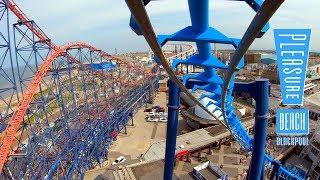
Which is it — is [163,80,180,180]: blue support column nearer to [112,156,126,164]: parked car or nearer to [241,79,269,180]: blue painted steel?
[241,79,269,180]: blue painted steel

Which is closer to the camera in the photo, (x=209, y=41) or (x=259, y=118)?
(x=209, y=41)

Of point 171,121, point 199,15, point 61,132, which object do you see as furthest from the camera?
point 61,132

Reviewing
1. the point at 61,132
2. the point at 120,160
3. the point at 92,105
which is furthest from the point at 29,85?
the point at 92,105

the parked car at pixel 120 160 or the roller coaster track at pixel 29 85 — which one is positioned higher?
Result: the roller coaster track at pixel 29 85

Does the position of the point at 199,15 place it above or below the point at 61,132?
above

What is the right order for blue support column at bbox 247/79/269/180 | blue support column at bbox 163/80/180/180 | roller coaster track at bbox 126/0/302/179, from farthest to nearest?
1. blue support column at bbox 163/80/180/180
2. blue support column at bbox 247/79/269/180
3. roller coaster track at bbox 126/0/302/179

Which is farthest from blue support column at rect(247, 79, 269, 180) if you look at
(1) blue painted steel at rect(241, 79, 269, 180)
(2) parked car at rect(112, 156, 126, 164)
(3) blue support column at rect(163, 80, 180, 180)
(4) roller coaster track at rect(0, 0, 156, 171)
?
(2) parked car at rect(112, 156, 126, 164)

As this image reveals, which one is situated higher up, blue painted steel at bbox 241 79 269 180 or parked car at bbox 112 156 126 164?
blue painted steel at bbox 241 79 269 180

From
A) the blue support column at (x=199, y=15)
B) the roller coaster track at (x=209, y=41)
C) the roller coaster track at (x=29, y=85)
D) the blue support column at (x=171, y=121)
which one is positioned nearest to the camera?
the roller coaster track at (x=209, y=41)

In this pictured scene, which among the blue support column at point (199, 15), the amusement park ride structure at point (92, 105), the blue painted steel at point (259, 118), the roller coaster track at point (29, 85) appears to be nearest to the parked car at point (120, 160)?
the amusement park ride structure at point (92, 105)

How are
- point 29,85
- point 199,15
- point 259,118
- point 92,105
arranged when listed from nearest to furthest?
point 199,15, point 259,118, point 29,85, point 92,105

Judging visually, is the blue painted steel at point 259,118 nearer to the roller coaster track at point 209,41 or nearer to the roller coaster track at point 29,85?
the roller coaster track at point 209,41

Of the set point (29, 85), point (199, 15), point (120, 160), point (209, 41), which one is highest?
point (199, 15)

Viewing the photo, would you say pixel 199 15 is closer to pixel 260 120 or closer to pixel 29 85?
pixel 260 120
